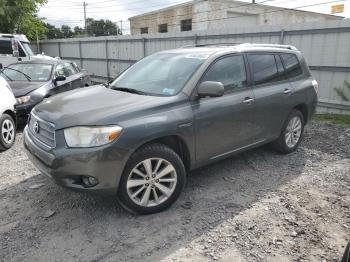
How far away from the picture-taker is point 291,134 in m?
5.50

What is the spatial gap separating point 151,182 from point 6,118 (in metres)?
3.65

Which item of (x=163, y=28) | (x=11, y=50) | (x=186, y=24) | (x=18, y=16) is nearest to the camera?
(x=11, y=50)

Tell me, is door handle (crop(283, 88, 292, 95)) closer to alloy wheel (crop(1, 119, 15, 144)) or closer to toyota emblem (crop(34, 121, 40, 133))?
toyota emblem (crop(34, 121, 40, 133))

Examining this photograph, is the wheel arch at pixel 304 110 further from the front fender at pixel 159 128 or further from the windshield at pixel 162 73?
the front fender at pixel 159 128

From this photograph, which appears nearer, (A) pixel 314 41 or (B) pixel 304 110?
(B) pixel 304 110

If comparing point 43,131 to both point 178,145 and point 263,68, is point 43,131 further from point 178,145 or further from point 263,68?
point 263,68

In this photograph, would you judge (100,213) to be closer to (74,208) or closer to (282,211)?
(74,208)

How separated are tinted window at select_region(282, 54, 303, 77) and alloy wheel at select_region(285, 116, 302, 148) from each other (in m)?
0.70

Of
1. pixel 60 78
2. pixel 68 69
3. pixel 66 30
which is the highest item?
pixel 66 30

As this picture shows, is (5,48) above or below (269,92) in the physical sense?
above

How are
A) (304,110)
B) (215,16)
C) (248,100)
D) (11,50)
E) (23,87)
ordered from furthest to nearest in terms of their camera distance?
(215,16), (11,50), (23,87), (304,110), (248,100)

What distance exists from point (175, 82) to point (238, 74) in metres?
0.96

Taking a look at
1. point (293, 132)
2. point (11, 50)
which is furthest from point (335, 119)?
Result: point (11, 50)

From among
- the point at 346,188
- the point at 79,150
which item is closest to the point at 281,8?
the point at 346,188
